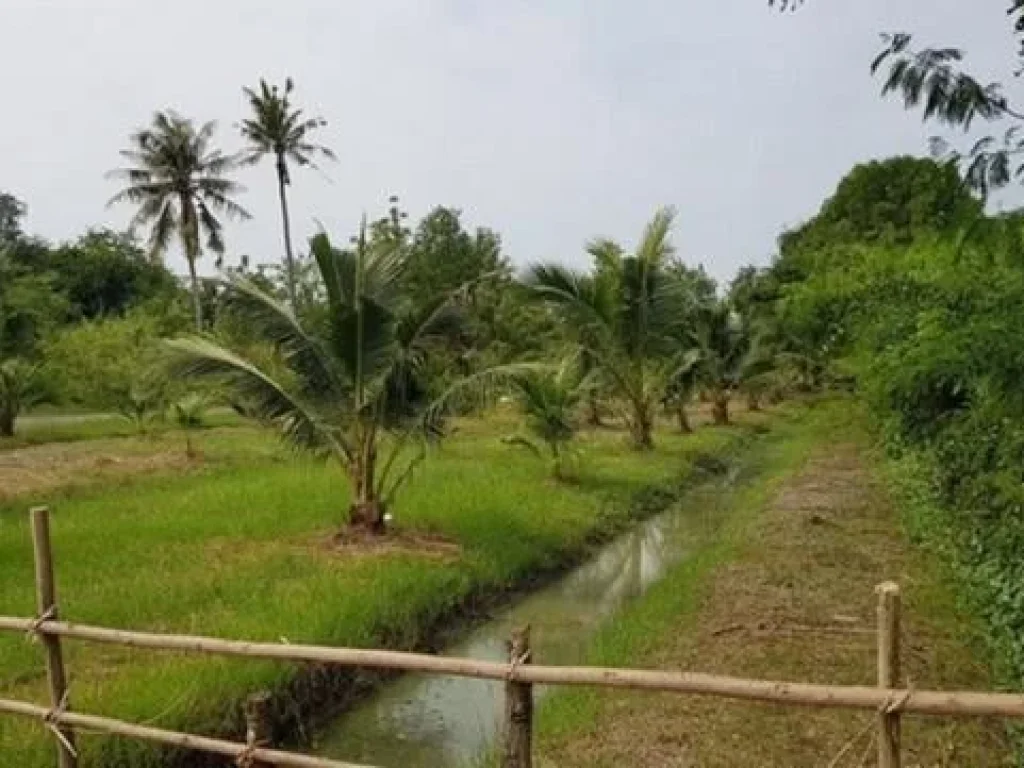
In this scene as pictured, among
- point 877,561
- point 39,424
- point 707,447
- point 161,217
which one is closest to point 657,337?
point 707,447

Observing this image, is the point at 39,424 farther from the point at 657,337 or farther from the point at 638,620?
the point at 638,620

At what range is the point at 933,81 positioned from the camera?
3.42m

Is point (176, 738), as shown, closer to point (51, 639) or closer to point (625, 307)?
point (51, 639)

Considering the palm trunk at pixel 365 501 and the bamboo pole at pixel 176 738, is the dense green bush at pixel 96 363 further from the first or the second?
the bamboo pole at pixel 176 738

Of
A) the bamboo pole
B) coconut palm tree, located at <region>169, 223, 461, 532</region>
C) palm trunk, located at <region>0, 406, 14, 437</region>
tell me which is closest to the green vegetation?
the bamboo pole

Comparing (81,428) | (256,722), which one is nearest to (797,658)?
(256,722)

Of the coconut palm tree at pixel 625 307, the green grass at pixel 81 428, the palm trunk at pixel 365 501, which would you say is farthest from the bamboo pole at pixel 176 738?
the green grass at pixel 81 428

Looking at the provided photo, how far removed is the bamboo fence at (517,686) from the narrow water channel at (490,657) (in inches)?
81.1

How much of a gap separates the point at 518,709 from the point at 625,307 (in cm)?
1459

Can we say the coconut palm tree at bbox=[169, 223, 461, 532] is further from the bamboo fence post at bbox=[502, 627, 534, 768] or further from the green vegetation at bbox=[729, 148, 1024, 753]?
the bamboo fence post at bbox=[502, 627, 534, 768]

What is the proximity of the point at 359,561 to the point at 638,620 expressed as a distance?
8.47 feet

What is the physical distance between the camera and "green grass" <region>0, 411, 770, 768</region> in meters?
6.30

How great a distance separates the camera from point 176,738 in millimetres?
4617

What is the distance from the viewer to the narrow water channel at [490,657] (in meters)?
6.68
